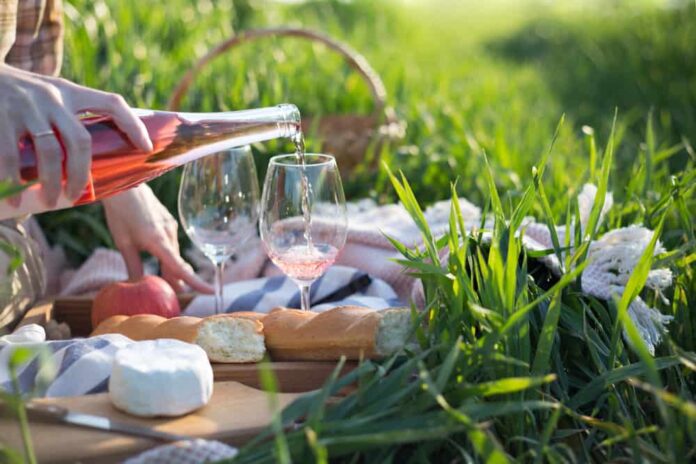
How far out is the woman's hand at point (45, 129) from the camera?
4.01ft

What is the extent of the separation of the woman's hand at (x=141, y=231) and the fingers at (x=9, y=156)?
2.25 ft

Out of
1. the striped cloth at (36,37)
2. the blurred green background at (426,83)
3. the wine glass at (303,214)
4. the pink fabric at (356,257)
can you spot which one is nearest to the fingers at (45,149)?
the wine glass at (303,214)

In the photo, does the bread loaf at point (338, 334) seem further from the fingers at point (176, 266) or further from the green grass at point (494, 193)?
the fingers at point (176, 266)

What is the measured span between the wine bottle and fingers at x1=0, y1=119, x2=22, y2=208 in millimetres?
57

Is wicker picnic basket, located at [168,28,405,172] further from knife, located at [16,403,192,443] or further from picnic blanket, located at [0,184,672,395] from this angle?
knife, located at [16,403,192,443]

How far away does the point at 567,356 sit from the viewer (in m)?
1.63

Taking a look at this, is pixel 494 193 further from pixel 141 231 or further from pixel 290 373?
pixel 141 231

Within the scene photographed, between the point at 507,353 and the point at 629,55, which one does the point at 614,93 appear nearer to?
the point at 629,55

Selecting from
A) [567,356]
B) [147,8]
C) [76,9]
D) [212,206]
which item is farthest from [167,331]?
[147,8]

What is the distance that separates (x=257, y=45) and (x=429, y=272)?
370 cm

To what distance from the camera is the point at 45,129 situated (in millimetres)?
1228

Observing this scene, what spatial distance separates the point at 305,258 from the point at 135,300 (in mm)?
405

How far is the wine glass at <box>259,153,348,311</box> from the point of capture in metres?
1.65

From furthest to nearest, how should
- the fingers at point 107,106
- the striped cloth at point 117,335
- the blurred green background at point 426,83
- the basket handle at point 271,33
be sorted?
the blurred green background at point 426,83, the basket handle at point 271,33, the striped cloth at point 117,335, the fingers at point 107,106
